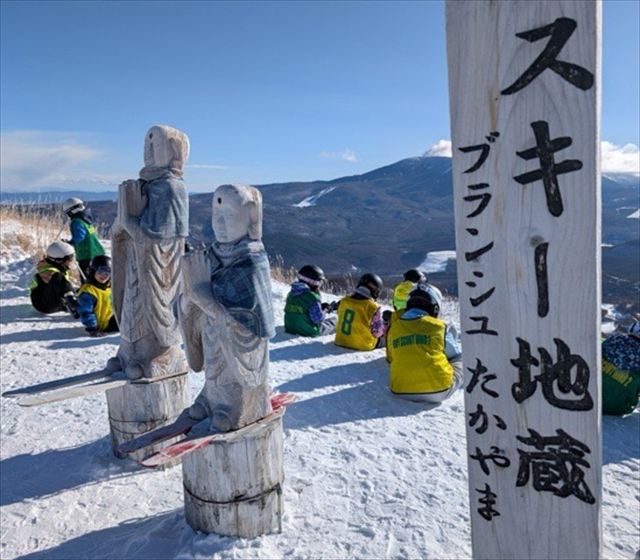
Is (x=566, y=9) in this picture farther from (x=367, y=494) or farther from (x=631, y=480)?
(x=631, y=480)

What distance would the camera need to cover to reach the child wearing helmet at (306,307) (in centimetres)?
615

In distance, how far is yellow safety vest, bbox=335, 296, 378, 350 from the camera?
5660 millimetres

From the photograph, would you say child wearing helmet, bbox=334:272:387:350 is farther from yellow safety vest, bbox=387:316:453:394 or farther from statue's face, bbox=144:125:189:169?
statue's face, bbox=144:125:189:169

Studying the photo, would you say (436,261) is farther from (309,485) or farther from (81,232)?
(309,485)

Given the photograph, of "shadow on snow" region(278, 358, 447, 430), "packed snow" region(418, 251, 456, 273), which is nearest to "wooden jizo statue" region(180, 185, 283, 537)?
"shadow on snow" region(278, 358, 447, 430)

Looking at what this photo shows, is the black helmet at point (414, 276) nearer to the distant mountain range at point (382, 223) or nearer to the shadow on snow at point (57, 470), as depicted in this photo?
the shadow on snow at point (57, 470)

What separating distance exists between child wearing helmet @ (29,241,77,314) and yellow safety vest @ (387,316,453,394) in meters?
4.46

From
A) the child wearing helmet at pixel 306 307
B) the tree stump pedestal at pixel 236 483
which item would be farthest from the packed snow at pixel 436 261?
the tree stump pedestal at pixel 236 483

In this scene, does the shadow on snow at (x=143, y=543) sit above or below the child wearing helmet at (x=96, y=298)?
below

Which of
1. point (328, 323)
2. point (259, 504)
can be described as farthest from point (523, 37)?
point (328, 323)

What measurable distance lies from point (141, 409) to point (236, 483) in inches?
45.0

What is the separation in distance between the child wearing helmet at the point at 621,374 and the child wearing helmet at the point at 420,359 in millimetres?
Result: 1171

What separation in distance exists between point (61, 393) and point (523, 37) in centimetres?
290

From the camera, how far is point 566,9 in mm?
1161
